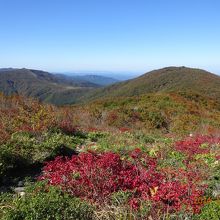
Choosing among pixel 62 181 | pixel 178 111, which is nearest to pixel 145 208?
pixel 62 181

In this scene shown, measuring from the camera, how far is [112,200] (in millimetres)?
7305

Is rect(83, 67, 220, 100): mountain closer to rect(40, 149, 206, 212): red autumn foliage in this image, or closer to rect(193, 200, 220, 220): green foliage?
rect(40, 149, 206, 212): red autumn foliage

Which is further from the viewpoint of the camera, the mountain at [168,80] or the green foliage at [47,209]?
the mountain at [168,80]

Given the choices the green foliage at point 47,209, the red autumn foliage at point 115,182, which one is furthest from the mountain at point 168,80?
the green foliage at point 47,209

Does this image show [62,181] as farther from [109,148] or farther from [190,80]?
[190,80]

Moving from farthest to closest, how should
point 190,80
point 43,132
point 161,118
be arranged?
point 190,80, point 161,118, point 43,132

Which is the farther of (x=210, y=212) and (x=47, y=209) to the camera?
(x=210, y=212)

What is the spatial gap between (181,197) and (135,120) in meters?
22.0

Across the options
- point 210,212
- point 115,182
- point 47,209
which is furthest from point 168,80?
point 47,209

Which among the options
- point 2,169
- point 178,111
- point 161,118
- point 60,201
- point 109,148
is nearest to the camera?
point 60,201

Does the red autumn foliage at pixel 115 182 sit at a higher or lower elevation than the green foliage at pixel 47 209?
lower

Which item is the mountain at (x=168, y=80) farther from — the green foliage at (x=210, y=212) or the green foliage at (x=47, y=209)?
the green foliage at (x=47, y=209)

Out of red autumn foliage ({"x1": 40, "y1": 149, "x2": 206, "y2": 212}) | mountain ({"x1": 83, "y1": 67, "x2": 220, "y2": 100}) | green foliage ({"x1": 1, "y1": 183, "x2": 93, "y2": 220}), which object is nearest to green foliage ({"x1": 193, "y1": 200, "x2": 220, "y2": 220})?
red autumn foliage ({"x1": 40, "y1": 149, "x2": 206, "y2": 212})

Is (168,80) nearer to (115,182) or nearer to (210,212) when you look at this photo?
(115,182)
